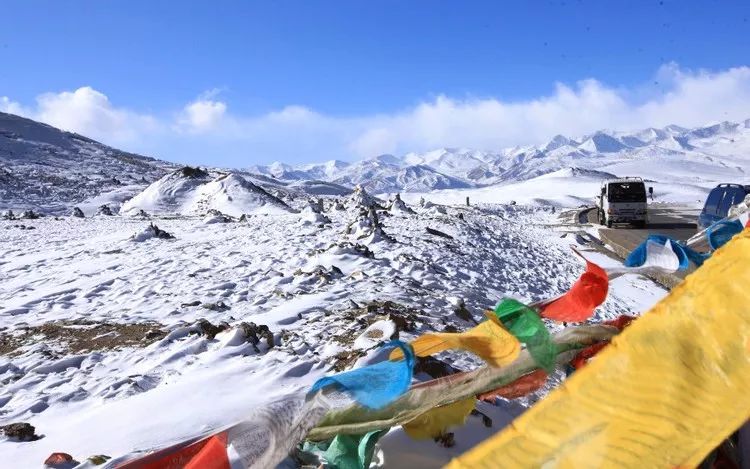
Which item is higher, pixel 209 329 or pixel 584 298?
pixel 584 298

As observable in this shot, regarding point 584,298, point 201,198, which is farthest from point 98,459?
→ point 201,198

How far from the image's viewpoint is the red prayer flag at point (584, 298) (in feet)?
8.41

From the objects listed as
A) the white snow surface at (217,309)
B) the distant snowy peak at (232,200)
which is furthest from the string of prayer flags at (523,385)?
the distant snowy peak at (232,200)

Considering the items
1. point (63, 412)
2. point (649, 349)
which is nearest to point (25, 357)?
point (63, 412)

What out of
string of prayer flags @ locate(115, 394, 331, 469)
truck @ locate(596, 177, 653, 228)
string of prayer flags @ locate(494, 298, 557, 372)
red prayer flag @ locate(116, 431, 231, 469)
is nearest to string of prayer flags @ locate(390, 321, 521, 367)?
string of prayer flags @ locate(494, 298, 557, 372)

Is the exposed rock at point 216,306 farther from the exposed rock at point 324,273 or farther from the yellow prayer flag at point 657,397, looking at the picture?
the yellow prayer flag at point 657,397

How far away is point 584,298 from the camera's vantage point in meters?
2.62

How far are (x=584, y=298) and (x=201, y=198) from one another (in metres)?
32.7

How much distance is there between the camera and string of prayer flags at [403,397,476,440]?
254 cm

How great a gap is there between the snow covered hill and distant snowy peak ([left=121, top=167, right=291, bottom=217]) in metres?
5.33

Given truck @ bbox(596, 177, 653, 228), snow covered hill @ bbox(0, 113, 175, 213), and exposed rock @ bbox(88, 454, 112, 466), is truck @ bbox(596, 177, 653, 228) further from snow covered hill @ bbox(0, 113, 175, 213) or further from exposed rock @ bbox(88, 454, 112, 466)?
snow covered hill @ bbox(0, 113, 175, 213)

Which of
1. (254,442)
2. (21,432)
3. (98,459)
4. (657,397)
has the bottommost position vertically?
(21,432)

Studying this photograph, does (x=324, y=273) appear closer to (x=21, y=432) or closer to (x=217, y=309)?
(x=217, y=309)

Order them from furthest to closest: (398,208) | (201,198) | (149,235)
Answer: (201,198), (398,208), (149,235)
